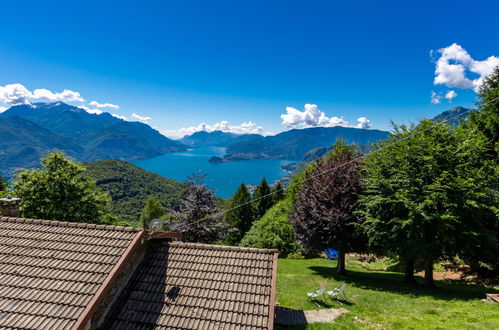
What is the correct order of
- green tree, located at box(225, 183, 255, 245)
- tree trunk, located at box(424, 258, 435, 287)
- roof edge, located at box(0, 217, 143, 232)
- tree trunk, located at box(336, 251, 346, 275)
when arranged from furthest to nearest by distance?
green tree, located at box(225, 183, 255, 245) → tree trunk, located at box(336, 251, 346, 275) → tree trunk, located at box(424, 258, 435, 287) → roof edge, located at box(0, 217, 143, 232)

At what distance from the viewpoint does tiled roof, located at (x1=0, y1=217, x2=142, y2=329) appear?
533 cm

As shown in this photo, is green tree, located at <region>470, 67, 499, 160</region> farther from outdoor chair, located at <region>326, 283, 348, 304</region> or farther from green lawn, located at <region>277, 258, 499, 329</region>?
outdoor chair, located at <region>326, 283, 348, 304</region>

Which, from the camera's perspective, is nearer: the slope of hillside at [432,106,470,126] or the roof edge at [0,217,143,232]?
the roof edge at [0,217,143,232]

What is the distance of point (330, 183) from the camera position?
659 inches

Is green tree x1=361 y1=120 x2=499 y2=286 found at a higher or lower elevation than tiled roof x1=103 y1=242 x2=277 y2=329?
higher

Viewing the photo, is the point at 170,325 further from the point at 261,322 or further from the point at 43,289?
the point at 43,289

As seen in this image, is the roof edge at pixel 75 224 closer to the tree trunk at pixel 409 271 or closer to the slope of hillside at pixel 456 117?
the slope of hillside at pixel 456 117

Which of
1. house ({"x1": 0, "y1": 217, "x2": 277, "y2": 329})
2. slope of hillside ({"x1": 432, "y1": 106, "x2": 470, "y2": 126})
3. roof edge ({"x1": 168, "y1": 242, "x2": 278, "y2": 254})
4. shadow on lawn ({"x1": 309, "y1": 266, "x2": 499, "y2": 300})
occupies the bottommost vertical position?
shadow on lawn ({"x1": 309, "y1": 266, "x2": 499, "y2": 300})

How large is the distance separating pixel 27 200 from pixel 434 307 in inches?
1018

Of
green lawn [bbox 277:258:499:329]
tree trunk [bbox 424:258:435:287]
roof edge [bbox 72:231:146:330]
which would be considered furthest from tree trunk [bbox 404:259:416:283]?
roof edge [bbox 72:231:146:330]

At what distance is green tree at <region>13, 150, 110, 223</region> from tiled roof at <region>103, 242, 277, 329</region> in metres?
16.3

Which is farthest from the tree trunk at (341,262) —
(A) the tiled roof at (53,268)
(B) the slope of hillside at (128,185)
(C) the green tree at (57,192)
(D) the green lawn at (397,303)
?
(B) the slope of hillside at (128,185)

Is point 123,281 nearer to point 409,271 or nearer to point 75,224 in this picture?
point 75,224

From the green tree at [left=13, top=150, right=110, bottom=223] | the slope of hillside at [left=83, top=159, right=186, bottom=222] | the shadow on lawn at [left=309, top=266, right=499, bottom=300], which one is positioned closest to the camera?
the shadow on lawn at [left=309, top=266, right=499, bottom=300]
